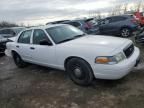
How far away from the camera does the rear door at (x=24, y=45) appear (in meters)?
6.33

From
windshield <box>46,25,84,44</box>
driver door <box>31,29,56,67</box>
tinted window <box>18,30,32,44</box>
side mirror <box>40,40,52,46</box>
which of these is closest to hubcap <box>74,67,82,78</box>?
driver door <box>31,29,56,67</box>

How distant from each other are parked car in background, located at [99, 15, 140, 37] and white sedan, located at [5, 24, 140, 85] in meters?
6.90

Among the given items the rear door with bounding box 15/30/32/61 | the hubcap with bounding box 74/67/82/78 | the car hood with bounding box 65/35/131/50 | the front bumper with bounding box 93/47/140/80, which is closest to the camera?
the front bumper with bounding box 93/47/140/80

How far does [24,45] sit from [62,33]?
1.53 metres

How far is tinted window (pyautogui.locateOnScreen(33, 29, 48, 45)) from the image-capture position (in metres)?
5.71

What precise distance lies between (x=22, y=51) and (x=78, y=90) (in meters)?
2.82

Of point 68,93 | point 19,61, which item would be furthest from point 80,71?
point 19,61

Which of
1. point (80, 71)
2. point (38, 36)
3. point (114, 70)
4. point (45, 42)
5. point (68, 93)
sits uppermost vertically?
point (38, 36)

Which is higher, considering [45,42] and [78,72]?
[45,42]

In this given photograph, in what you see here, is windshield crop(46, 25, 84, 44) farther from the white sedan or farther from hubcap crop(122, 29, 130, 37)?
hubcap crop(122, 29, 130, 37)

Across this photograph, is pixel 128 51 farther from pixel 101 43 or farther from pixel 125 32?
pixel 125 32

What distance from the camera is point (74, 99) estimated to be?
14.1ft

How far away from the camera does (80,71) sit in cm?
470

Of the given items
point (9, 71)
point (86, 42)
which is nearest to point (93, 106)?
point (86, 42)
